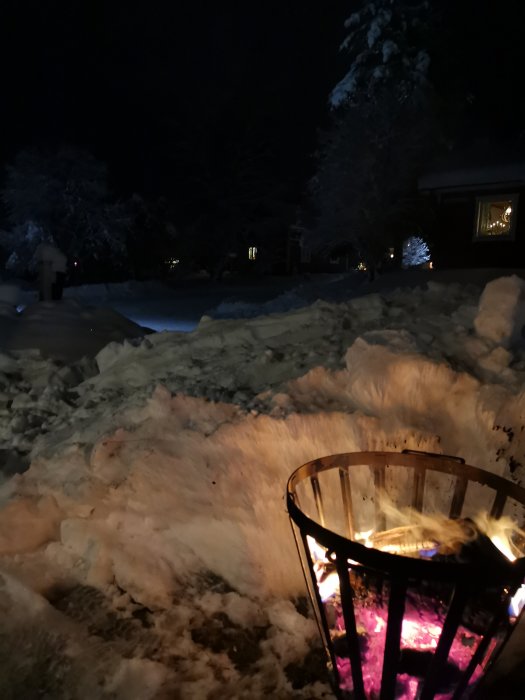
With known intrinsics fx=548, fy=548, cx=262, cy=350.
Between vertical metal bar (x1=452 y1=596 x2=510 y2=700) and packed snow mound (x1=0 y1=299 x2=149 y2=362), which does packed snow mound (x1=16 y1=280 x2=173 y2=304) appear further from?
vertical metal bar (x1=452 y1=596 x2=510 y2=700)

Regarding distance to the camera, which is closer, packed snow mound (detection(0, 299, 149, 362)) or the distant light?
packed snow mound (detection(0, 299, 149, 362))

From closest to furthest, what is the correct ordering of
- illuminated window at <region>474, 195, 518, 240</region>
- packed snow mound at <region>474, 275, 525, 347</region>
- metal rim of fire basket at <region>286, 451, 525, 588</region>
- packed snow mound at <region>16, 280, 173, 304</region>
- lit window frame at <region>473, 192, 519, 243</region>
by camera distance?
metal rim of fire basket at <region>286, 451, 525, 588</region> → packed snow mound at <region>474, 275, 525, 347</region> → lit window frame at <region>473, 192, 519, 243</region> → illuminated window at <region>474, 195, 518, 240</region> → packed snow mound at <region>16, 280, 173, 304</region>

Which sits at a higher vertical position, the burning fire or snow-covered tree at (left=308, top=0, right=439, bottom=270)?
snow-covered tree at (left=308, top=0, right=439, bottom=270)

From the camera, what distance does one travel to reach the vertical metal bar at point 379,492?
202 centimetres

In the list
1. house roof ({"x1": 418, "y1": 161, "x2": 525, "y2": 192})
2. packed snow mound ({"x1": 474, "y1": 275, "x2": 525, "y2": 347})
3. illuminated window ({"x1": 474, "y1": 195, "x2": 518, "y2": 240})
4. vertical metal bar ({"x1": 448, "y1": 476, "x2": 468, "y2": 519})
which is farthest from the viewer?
illuminated window ({"x1": 474, "y1": 195, "x2": 518, "y2": 240})

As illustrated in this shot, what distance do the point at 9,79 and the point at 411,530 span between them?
28598mm

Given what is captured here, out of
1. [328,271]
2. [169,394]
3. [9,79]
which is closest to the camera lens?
[169,394]

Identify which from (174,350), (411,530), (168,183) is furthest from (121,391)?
(168,183)

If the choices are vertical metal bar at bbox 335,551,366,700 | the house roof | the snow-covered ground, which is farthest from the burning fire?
the house roof

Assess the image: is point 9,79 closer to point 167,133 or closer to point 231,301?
point 167,133

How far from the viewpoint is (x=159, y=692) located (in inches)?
72.6

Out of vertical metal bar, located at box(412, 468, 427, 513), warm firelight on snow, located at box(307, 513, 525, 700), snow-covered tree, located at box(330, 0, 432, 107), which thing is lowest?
warm firelight on snow, located at box(307, 513, 525, 700)

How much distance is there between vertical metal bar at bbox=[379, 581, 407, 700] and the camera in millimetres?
1371

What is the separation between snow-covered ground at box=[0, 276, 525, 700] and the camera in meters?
1.96
